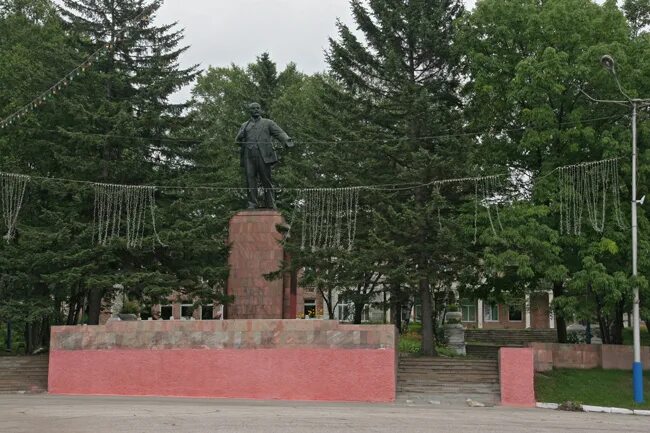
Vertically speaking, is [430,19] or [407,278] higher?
[430,19]

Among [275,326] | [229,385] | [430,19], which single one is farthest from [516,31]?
[229,385]

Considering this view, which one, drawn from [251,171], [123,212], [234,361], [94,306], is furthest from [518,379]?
[94,306]

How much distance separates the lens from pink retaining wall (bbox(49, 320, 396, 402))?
19672mm

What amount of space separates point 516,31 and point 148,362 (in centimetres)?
1582

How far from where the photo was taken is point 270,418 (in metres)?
13.9

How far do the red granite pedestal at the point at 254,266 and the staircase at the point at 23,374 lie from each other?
6650mm

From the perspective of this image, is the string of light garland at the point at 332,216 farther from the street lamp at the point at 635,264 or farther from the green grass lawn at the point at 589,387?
the street lamp at the point at 635,264

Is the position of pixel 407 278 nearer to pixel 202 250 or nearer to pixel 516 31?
pixel 202 250

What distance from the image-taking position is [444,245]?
2297 centimetres

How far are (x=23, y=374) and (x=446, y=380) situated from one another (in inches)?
512

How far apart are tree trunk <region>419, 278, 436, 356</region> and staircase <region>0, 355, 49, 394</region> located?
Result: 1217 cm

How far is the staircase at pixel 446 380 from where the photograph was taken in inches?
787

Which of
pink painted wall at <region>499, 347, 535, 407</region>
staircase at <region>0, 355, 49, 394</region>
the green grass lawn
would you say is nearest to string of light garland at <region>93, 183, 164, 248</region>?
staircase at <region>0, 355, 49, 394</region>

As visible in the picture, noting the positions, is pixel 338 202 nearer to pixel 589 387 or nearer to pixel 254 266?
pixel 254 266
